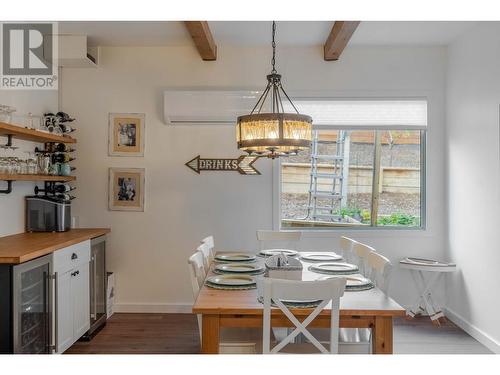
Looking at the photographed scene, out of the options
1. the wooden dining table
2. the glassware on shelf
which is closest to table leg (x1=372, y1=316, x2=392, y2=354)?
the wooden dining table

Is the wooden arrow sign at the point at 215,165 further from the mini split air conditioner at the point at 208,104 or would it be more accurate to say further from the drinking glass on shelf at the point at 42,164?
the drinking glass on shelf at the point at 42,164

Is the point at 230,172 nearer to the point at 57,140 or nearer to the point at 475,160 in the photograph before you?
the point at 57,140

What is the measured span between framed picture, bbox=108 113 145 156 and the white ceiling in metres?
0.75

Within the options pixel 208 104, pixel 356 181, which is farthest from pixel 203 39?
pixel 356 181

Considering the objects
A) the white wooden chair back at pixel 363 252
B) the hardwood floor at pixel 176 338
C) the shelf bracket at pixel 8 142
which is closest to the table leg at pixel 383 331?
the white wooden chair back at pixel 363 252

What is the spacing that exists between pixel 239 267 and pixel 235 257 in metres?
0.38

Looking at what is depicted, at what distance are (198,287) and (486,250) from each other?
98.5 inches

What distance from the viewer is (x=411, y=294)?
168 inches

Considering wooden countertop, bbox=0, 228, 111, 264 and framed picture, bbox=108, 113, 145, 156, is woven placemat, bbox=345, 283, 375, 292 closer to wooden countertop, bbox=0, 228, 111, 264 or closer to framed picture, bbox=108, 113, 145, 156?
wooden countertop, bbox=0, 228, 111, 264

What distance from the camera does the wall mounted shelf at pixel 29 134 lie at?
296cm

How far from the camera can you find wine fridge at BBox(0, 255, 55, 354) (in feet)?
7.79

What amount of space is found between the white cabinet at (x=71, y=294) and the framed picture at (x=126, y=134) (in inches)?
47.3

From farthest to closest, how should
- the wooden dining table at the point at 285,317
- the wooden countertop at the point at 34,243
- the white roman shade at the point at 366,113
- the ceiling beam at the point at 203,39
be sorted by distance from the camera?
the white roman shade at the point at 366,113 < the ceiling beam at the point at 203,39 < the wooden countertop at the point at 34,243 < the wooden dining table at the point at 285,317

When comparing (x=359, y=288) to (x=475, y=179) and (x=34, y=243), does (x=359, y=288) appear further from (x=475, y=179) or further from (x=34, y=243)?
(x=34, y=243)
